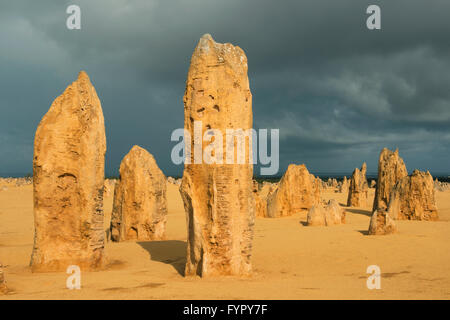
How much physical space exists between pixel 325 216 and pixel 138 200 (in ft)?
24.0

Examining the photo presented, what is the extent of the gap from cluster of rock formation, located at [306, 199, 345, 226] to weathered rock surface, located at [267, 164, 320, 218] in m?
4.10

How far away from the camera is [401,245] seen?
1045 cm

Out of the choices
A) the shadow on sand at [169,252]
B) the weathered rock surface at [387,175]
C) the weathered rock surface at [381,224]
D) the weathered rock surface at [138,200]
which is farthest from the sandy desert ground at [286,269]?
the weathered rock surface at [387,175]

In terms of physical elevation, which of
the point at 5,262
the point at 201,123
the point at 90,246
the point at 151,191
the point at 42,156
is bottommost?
the point at 5,262

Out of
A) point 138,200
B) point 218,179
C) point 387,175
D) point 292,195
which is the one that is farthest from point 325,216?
point 218,179

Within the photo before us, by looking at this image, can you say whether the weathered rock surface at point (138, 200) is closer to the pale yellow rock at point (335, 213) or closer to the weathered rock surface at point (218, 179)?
the weathered rock surface at point (218, 179)

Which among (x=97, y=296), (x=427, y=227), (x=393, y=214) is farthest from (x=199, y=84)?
(x=393, y=214)

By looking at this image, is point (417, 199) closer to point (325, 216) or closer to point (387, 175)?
point (387, 175)

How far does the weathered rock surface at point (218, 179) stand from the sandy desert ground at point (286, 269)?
0.46 metres

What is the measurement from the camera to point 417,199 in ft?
53.7

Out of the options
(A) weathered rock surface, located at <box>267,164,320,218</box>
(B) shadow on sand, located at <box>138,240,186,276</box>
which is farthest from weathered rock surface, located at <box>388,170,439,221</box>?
(B) shadow on sand, located at <box>138,240,186,276</box>

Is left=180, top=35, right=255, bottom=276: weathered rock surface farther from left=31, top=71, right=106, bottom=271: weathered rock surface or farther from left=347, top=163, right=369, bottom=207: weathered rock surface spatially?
left=347, top=163, right=369, bottom=207: weathered rock surface
